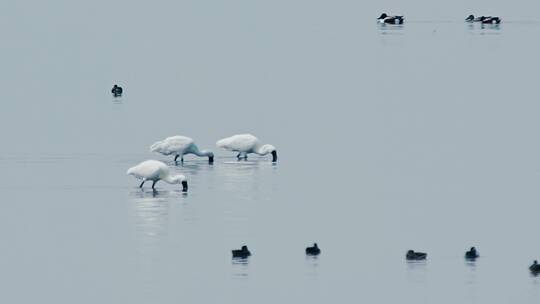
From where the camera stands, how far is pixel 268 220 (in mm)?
40906

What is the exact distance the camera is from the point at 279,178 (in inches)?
1889

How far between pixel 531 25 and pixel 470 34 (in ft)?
46.8

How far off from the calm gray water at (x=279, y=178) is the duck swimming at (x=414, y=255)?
16 centimetres

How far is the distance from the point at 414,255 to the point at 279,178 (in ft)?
38.7

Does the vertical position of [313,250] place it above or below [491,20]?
below

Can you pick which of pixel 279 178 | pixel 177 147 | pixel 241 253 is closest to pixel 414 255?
pixel 241 253

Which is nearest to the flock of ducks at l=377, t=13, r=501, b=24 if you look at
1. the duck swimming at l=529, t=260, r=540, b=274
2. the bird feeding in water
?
the bird feeding in water

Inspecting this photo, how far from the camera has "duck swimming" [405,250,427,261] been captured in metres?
36.5

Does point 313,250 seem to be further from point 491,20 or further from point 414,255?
point 491,20

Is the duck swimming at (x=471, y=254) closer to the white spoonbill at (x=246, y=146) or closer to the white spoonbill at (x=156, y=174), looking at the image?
the white spoonbill at (x=156, y=174)

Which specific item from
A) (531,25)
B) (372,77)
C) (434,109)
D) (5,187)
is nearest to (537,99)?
(434,109)

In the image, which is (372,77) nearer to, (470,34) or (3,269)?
(470,34)

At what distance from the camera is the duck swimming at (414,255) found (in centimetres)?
3647

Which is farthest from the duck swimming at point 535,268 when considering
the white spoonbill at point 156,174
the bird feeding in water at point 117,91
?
the bird feeding in water at point 117,91
